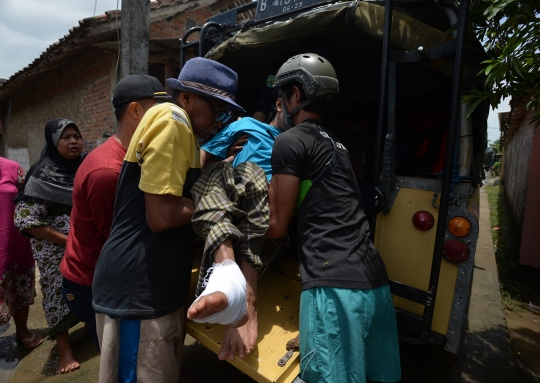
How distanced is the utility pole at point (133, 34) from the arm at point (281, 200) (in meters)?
3.25

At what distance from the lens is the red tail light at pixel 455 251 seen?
67.7 inches

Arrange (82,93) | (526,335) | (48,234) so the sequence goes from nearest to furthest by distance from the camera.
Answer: (48,234) → (526,335) → (82,93)

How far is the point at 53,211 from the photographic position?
8.13ft

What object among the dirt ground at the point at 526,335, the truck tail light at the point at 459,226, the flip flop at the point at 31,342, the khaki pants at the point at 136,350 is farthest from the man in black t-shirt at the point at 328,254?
the flip flop at the point at 31,342

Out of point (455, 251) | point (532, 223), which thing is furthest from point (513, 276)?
point (455, 251)

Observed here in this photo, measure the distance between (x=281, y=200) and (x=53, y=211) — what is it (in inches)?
77.4

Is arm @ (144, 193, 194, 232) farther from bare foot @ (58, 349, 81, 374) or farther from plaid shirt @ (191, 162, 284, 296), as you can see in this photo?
bare foot @ (58, 349, 81, 374)

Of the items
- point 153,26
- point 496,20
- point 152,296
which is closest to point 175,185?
point 152,296

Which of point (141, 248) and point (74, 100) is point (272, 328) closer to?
point (141, 248)

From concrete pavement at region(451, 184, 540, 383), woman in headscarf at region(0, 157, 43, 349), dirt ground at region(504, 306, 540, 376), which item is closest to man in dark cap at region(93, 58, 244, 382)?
woman in headscarf at region(0, 157, 43, 349)

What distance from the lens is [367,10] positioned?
5.94 feet

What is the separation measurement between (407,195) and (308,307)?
2.97ft

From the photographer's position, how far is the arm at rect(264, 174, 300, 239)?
1.53 metres

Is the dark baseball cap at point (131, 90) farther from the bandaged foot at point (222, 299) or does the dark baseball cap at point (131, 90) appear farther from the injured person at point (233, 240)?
the bandaged foot at point (222, 299)
